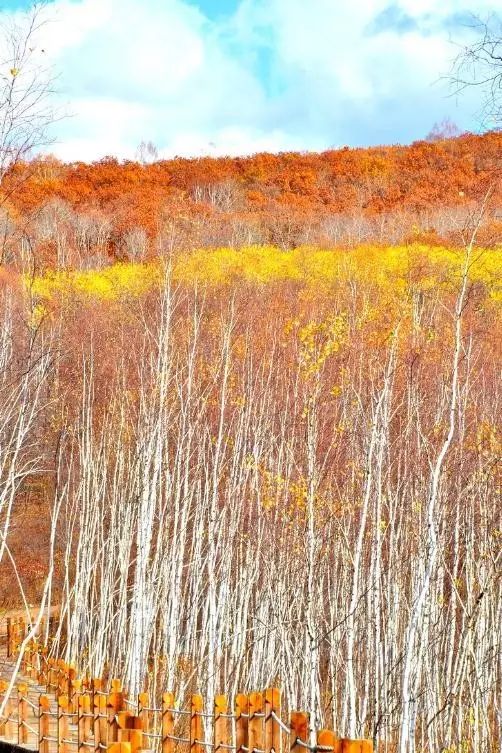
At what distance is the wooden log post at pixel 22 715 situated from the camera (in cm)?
858

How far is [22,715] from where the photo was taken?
8766mm

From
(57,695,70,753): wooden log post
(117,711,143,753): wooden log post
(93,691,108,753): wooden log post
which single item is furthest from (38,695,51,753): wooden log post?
(117,711,143,753): wooden log post

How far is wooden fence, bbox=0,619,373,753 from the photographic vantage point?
458 centimetres

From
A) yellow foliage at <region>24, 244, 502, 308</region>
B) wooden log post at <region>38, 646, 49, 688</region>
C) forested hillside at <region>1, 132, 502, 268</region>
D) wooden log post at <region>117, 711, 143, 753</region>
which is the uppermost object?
forested hillside at <region>1, 132, 502, 268</region>

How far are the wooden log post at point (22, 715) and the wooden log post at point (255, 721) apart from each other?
362 centimetres

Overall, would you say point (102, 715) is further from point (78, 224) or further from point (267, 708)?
point (78, 224)

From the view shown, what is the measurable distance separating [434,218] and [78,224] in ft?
55.6

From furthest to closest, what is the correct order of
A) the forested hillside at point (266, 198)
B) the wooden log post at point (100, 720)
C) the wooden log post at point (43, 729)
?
the forested hillside at point (266, 198) → the wooden log post at point (43, 729) → the wooden log post at point (100, 720)

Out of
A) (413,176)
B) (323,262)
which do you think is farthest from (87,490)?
(413,176)

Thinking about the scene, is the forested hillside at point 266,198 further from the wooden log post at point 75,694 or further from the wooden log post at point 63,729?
the wooden log post at point 63,729

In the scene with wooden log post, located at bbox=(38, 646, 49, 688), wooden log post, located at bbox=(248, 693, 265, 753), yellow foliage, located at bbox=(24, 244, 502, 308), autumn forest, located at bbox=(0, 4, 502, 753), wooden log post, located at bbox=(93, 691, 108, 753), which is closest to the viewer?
wooden log post, located at bbox=(248, 693, 265, 753)

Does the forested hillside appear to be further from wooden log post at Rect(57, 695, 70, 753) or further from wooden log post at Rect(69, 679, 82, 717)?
wooden log post at Rect(57, 695, 70, 753)

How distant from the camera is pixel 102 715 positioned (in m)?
7.39

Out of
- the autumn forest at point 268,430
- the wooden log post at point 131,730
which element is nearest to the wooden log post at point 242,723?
the autumn forest at point 268,430
